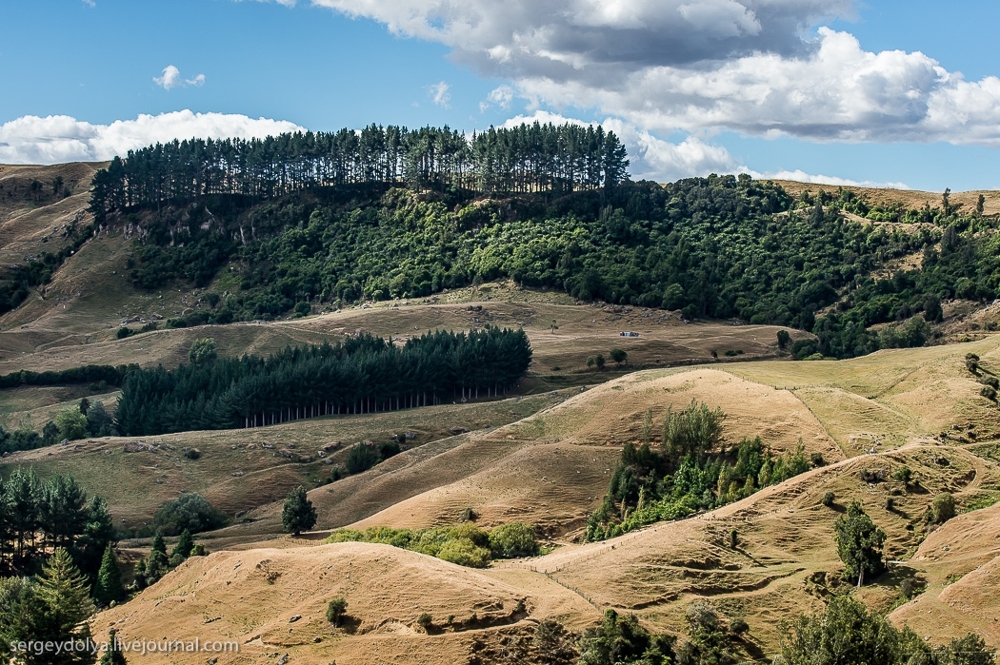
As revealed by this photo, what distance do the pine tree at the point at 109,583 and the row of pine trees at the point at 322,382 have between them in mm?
43444

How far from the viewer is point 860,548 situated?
47.3 metres

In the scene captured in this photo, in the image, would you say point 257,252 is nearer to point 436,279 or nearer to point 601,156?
point 436,279

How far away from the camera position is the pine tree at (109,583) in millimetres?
65375

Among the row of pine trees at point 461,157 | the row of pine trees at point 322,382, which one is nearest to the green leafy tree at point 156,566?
the row of pine trees at point 322,382

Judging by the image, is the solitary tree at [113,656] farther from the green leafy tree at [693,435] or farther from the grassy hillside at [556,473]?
the green leafy tree at [693,435]

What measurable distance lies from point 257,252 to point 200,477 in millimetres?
95503

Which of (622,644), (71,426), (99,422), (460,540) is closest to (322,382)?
(99,422)

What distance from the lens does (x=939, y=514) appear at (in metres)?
52.2

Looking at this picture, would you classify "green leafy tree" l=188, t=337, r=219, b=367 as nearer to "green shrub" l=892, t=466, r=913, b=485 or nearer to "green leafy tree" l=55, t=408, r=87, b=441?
"green leafy tree" l=55, t=408, r=87, b=441

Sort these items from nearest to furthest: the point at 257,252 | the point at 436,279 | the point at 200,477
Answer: the point at 200,477
the point at 436,279
the point at 257,252

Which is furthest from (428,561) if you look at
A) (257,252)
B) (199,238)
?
(199,238)

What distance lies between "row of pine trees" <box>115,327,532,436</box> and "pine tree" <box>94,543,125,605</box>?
43.4 meters

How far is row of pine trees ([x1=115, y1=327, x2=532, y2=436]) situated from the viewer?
111 m

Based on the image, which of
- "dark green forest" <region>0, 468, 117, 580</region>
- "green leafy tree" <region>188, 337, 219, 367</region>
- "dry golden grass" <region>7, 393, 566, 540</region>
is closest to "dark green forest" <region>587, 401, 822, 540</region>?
"dry golden grass" <region>7, 393, 566, 540</region>
